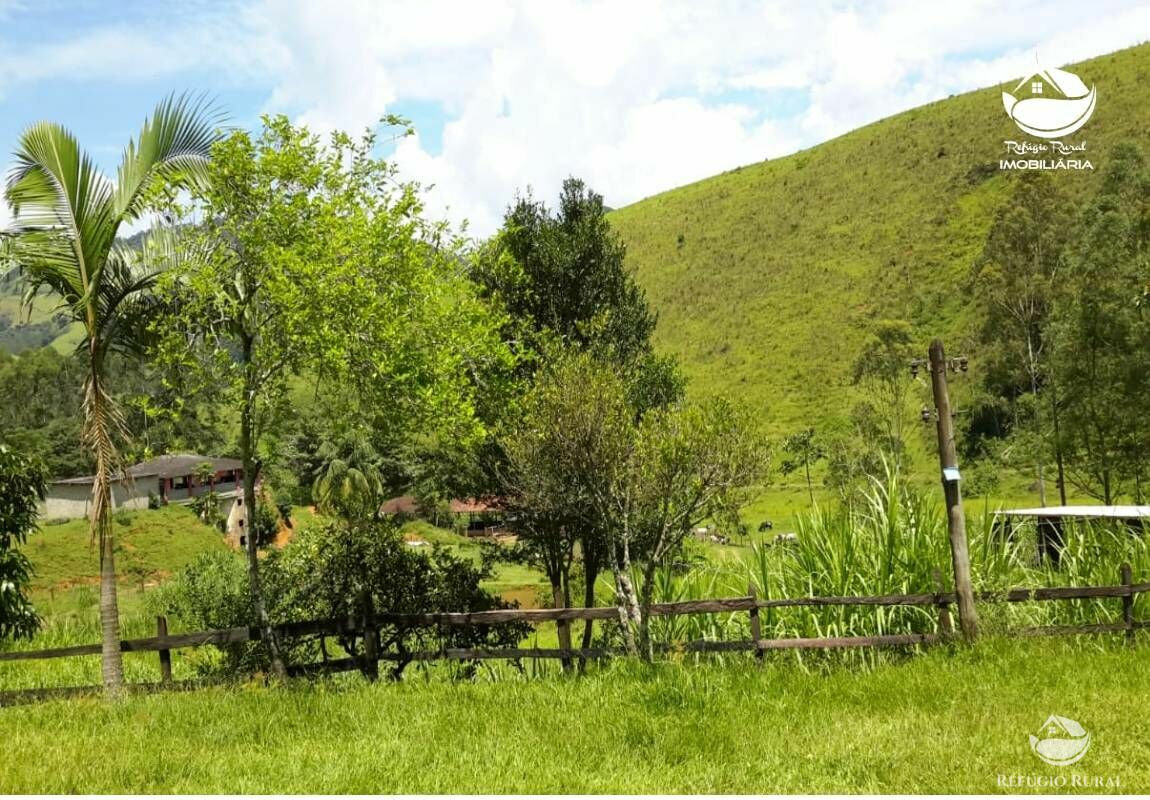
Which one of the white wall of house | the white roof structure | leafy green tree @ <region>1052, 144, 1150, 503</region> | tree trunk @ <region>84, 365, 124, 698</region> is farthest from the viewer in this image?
the white wall of house

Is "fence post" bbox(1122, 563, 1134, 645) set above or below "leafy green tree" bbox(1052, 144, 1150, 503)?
below

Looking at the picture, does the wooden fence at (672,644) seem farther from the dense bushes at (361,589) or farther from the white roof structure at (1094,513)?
the white roof structure at (1094,513)

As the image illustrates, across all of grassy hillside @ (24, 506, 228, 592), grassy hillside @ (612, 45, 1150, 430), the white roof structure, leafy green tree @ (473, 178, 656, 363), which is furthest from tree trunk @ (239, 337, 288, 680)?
grassy hillside @ (612, 45, 1150, 430)

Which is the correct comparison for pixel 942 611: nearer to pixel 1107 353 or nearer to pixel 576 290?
pixel 576 290

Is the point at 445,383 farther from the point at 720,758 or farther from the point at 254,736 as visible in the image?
the point at 720,758

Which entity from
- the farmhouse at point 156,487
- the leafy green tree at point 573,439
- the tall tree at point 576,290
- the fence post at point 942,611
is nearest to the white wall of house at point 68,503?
the farmhouse at point 156,487

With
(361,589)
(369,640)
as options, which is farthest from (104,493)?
(369,640)

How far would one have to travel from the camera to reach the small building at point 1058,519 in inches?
566

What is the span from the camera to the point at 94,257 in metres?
11.1

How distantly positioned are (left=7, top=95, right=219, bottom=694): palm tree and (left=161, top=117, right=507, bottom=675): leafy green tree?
759mm

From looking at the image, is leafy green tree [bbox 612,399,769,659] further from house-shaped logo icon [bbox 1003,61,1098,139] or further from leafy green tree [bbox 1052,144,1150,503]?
leafy green tree [bbox 1052,144,1150,503]

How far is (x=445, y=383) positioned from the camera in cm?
1236

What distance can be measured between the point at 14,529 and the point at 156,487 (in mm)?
63426

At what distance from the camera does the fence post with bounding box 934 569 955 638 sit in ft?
37.4
